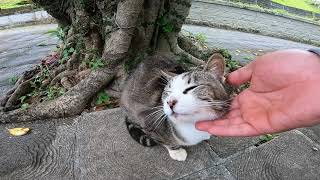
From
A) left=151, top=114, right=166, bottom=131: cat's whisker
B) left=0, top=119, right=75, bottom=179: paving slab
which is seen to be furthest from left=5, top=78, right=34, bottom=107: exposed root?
left=151, top=114, right=166, bottom=131: cat's whisker

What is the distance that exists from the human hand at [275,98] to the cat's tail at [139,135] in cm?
71

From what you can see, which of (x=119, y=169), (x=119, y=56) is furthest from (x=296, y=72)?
(x=119, y=56)

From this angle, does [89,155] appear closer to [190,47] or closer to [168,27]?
[168,27]

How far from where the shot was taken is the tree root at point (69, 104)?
13.0ft

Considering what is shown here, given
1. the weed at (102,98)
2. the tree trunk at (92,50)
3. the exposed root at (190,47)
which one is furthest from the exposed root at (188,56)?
the weed at (102,98)

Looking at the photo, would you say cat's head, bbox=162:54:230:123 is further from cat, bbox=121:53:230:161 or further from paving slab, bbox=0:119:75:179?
paving slab, bbox=0:119:75:179

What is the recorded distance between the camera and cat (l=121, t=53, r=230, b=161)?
2844 millimetres

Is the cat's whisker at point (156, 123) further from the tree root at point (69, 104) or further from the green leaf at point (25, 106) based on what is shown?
the green leaf at point (25, 106)

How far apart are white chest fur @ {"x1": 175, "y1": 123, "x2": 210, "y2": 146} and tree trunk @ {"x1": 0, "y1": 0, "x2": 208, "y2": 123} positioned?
1.23 m

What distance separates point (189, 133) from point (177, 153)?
0.26 metres

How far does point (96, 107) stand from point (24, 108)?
76cm

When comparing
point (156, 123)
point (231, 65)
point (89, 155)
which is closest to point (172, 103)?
point (156, 123)

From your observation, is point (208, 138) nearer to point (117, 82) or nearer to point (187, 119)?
point (187, 119)

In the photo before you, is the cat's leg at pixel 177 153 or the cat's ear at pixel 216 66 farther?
the cat's leg at pixel 177 153
